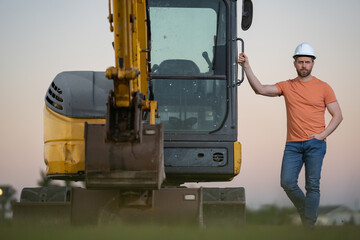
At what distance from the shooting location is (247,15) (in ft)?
28.0

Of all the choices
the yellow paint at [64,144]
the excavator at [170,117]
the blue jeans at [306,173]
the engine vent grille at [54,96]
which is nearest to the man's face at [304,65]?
the blue jeans at [306,173]

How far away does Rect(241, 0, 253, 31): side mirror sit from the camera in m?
8.50

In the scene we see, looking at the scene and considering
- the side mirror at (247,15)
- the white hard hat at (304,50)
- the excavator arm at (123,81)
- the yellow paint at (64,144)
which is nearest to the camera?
the excavator arm at (123,81)

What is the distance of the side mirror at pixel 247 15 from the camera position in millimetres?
8500

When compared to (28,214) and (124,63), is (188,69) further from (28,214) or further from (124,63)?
(28,214)

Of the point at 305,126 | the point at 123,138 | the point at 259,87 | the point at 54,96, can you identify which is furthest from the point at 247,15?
the point at 54,96

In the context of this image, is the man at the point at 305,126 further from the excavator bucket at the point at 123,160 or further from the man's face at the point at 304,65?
A: the excavator bucket at the point at 123,160

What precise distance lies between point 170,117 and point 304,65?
195 cm

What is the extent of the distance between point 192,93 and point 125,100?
5.53 ft

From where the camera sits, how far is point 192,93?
888 centimetres

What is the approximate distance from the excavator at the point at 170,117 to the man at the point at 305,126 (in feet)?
3.10

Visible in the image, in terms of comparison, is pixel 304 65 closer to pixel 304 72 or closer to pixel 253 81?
pixel 304 72

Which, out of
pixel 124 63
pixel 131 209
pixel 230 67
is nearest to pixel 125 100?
pixel 124 63

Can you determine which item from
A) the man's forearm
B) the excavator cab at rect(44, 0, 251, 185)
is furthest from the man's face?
the excavator cab at rect(44, 0, 251, 185)
